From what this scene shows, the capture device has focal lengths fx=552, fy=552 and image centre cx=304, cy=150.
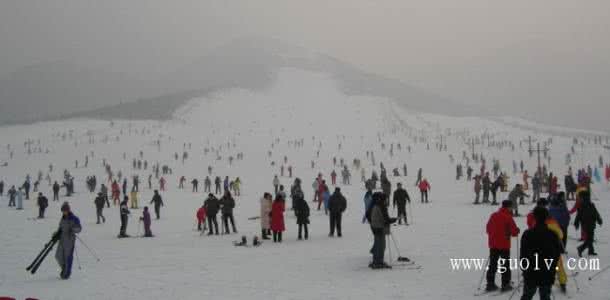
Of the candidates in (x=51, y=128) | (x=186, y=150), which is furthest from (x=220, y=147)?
(x=51, y=128)

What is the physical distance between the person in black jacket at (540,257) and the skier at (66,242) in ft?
25.5

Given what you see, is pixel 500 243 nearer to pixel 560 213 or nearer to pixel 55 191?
pixel 560 213

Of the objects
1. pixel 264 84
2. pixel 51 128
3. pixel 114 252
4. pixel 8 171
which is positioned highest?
pixel 264 84

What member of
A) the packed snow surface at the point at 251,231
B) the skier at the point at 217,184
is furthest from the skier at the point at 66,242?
the skier at the point at 217,184

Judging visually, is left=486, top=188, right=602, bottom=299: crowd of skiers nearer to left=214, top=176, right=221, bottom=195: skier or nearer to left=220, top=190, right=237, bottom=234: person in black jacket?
left=220, top=190, right=237, bottom=234: person in black jacket

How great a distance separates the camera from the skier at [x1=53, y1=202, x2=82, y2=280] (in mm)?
10070

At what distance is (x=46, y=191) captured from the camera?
107ft

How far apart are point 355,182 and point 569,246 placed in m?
23.0

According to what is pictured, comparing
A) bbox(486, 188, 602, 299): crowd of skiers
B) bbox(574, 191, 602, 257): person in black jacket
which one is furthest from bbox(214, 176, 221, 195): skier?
bbox(574, 191, 602, 257): person in black jacket

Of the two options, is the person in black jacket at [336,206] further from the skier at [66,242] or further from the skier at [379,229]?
the skier at [66,242]

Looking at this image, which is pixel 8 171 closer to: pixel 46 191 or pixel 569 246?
pixel 46 191

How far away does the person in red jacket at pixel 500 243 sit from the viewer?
777cm

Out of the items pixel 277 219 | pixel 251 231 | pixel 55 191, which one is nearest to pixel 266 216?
pixel 277 219

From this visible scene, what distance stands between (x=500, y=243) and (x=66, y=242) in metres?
7.54
